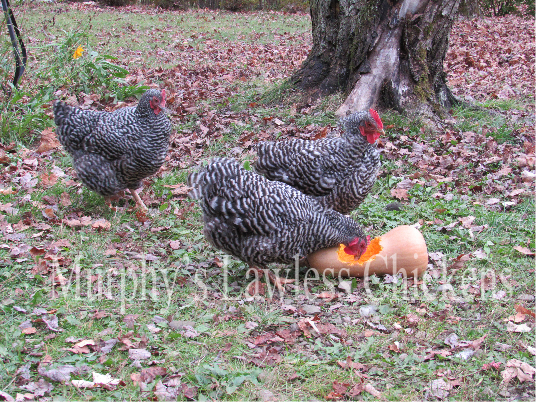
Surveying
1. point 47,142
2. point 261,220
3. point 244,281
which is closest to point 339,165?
point 261,220

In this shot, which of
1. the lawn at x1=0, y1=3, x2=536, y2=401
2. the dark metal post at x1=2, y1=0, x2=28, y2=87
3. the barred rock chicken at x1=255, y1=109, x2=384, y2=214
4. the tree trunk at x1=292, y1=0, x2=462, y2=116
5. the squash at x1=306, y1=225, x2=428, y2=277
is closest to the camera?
the lawn at x1=0, y1=3, x2=536, y2=401

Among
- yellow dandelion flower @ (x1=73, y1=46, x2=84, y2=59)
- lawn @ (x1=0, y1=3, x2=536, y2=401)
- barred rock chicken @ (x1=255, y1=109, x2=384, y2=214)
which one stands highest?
yellow dandelion flower @ (x1=73, y1=46, x2=84, y2=59)

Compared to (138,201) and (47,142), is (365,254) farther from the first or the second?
(47,142)

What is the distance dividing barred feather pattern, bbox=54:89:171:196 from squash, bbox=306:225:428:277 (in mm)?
2171

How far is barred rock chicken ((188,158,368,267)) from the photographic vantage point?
13.3ft

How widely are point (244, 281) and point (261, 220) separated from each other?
0.74 meters

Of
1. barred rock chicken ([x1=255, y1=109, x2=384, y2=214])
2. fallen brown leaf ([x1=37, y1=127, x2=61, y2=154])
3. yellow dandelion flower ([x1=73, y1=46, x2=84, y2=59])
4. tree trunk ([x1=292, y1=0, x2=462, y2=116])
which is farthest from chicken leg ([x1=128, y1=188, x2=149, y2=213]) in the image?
yellow dandelion flower ([x1=73, y1=46, x2=84, y2=59])

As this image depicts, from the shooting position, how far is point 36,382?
3.03 metres

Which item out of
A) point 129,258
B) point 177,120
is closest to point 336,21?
point 177,120

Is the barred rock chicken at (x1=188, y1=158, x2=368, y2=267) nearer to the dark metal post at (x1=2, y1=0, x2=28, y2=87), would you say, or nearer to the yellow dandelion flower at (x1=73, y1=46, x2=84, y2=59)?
the dark metal post at (x1=2, y1=0, x2=28, y2=87)

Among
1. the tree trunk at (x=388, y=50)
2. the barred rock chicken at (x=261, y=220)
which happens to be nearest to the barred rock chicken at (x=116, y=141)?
the barred rock chicken at (x=261, y=220)

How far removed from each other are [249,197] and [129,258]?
1448mm

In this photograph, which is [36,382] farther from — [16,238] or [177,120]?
[177,120]

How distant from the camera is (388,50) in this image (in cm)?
688
